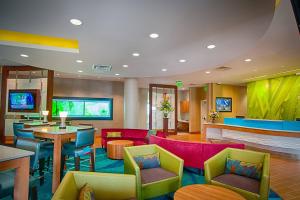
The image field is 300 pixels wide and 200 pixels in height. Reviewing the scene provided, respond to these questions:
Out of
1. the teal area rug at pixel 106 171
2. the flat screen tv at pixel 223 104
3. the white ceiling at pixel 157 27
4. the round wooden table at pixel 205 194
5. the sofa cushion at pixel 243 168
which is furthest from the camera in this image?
the flat screen tv at pixel 223 104

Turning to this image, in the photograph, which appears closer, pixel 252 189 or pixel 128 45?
pixel 252 189

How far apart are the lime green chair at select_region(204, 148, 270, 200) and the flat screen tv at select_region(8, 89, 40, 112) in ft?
21.2

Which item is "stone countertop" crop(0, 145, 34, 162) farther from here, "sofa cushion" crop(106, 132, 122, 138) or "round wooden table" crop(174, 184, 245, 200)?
"sofa cushion" crop(106, 132, 122, 138)

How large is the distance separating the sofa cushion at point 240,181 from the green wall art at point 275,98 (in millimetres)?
6520

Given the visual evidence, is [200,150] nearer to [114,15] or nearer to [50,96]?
[114,15]

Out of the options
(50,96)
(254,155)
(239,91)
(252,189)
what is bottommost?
(252,189)

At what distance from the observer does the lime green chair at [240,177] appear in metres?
2.47

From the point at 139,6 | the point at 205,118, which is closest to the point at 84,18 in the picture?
the point at 139,6

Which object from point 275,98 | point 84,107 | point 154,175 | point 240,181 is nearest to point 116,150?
point 154,175

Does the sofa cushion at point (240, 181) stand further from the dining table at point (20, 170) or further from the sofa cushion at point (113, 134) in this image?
the sofa cushion at point (113, 134)

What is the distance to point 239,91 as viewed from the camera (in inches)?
458

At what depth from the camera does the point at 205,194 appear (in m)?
2.25

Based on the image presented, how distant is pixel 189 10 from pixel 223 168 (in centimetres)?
256

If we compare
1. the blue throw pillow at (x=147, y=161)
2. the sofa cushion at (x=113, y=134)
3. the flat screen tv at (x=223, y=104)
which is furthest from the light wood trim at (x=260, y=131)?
the blue throw pillow at (x=147, y=161)
